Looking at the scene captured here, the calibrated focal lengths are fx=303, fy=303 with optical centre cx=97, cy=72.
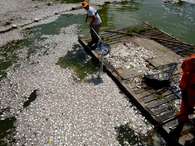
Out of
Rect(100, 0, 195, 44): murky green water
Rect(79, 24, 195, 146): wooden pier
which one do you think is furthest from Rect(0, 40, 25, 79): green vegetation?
Rect(100, 0, 195, 44): murky green water

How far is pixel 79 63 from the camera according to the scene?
14.1 m

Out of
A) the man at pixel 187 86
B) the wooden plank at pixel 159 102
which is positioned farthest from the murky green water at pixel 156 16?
the man at pixel 187 86

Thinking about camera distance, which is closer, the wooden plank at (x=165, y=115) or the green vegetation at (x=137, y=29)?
the wooden plank at (x=165, y=115)

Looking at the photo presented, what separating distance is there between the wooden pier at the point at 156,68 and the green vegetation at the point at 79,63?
1.11 feet

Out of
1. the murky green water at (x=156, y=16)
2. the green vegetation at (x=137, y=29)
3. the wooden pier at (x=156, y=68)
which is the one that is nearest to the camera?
the wooden pier at (x=156, y=68)

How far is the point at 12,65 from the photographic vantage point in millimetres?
14453

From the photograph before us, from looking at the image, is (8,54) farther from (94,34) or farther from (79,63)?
(94,34)

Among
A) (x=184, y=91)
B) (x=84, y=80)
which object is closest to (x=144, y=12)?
(x=84, y=80)

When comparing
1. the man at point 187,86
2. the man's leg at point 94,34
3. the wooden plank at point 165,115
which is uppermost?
the man at point 187,86

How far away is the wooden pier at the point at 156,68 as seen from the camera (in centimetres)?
996

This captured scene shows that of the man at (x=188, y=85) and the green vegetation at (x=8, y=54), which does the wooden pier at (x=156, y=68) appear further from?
the green vegetation at (x=8, y=54)

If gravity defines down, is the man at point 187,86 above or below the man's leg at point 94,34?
above

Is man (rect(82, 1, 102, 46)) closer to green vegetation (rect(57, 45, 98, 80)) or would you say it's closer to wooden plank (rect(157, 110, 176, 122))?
green vegetation (rect(57, 45, 98, 80))

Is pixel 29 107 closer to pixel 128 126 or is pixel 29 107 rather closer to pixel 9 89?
pixel 9 89
